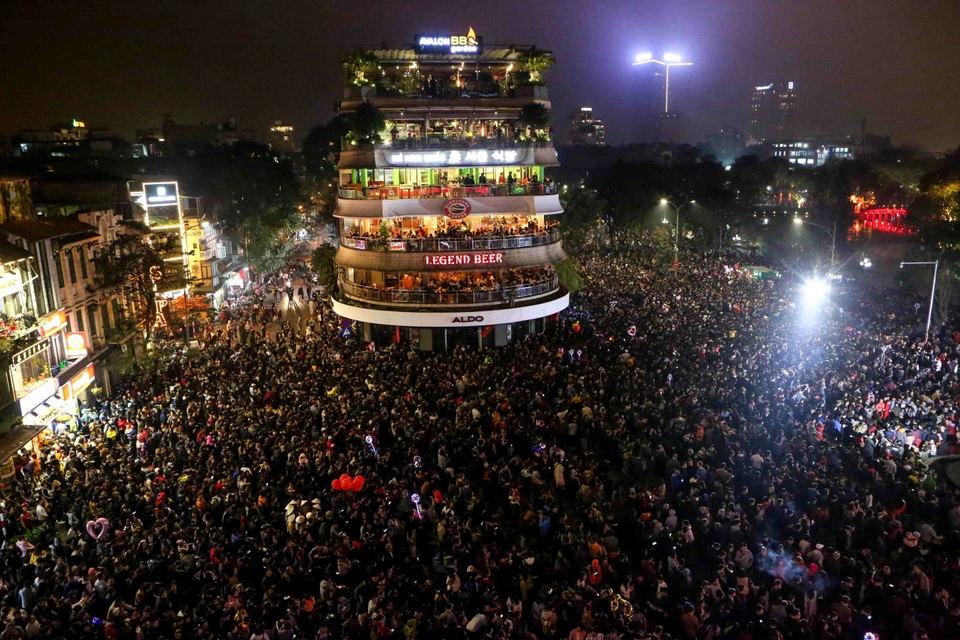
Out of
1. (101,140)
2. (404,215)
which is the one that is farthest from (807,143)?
(404,215)

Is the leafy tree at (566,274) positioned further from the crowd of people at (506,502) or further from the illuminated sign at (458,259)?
the crowd of people at (506,502)

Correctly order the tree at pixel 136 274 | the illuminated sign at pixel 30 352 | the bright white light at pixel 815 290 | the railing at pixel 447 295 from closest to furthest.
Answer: the illuminated sign at pixel 30 352
the tree at pixel 136 274
the railing at pixel 447 295
the bright white light at pixel 815 290

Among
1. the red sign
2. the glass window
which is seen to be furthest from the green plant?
the glass window

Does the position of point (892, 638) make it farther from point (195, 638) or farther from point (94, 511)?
point (94, 511)

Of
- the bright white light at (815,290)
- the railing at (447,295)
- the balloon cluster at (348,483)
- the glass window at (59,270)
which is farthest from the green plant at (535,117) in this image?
the balloon cluster at (348,483)

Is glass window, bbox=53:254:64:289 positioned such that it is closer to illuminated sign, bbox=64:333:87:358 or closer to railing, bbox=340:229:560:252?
illuminated sign, bbox=64:333:87:358

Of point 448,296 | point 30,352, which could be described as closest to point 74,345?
point 30,352

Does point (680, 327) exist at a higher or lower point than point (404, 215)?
lower
